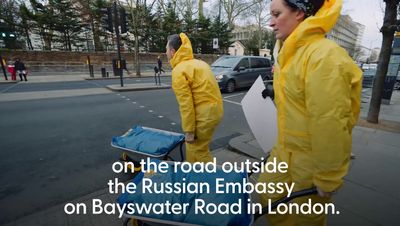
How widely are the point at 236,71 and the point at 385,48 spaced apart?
20.7ft

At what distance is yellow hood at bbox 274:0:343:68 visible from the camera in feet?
4.58

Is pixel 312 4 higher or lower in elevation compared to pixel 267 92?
higher

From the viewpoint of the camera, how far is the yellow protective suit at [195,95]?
8.33 ft

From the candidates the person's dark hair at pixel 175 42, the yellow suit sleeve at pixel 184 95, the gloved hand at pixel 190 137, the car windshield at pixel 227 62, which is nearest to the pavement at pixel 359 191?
the gloved hand at pixel 190 137

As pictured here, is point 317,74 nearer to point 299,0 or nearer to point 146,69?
point 299,0

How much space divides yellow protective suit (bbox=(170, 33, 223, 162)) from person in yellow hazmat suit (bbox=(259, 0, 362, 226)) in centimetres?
105

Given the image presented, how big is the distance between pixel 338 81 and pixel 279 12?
643mm

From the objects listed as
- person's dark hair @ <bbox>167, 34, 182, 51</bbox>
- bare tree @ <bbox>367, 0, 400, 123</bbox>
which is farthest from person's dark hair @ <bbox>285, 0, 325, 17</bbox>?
bare tree @ <bbox>367, 0, 400, 123</bbox>

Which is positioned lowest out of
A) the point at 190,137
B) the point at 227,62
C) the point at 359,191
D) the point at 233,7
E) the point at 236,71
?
the point at 359,191

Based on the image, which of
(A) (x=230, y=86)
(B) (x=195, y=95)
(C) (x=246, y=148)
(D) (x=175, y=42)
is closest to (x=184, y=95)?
(B) (x=195, y=95)

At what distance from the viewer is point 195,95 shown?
2.66 m

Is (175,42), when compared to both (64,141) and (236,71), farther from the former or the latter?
(236,71)

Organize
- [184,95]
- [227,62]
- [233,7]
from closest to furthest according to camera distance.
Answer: [184,95]
[227,62]
[233,7]

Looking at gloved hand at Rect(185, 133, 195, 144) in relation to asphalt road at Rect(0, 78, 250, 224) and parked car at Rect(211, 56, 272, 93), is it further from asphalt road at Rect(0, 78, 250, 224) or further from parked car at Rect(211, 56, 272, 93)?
parked car at Rect(211, 56, 272, 93)
